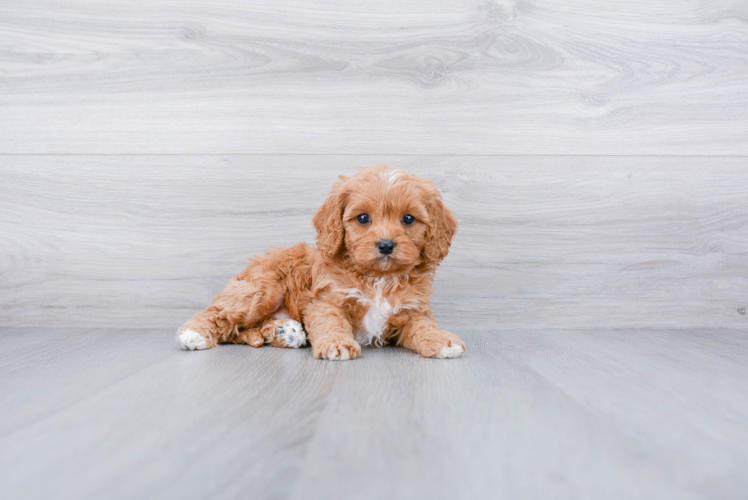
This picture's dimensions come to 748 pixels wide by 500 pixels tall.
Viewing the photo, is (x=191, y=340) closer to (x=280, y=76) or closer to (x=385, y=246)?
(x=385, y=246)

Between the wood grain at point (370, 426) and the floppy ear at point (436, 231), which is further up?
the floppy ear at point (436, 231)

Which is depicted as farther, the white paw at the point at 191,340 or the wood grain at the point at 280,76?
the wood grain at the point at 280,76

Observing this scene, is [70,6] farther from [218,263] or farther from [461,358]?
[461,358]

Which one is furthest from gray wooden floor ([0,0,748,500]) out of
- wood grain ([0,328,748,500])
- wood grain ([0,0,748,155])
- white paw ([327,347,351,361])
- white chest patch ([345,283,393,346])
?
white paw ([327,347,351,361])

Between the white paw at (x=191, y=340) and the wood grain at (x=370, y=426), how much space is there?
0.09m

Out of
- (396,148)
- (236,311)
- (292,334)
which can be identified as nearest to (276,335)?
(292,334)

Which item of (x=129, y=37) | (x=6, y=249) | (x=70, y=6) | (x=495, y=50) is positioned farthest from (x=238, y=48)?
(x=6, y=249)

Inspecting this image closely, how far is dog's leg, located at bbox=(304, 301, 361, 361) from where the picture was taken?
1.63m

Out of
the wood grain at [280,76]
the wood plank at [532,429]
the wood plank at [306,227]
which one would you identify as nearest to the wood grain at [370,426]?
the wood plank at [532,429]

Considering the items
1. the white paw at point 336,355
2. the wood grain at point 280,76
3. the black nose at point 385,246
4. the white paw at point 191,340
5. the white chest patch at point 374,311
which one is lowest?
the white paw at point 191,340

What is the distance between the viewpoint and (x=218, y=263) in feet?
7.71

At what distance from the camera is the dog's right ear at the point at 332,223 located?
5.85 ft

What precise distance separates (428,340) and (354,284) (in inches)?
13.0

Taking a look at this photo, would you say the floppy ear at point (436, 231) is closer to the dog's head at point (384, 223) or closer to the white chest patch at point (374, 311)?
the dog's head at point (384, 223)
